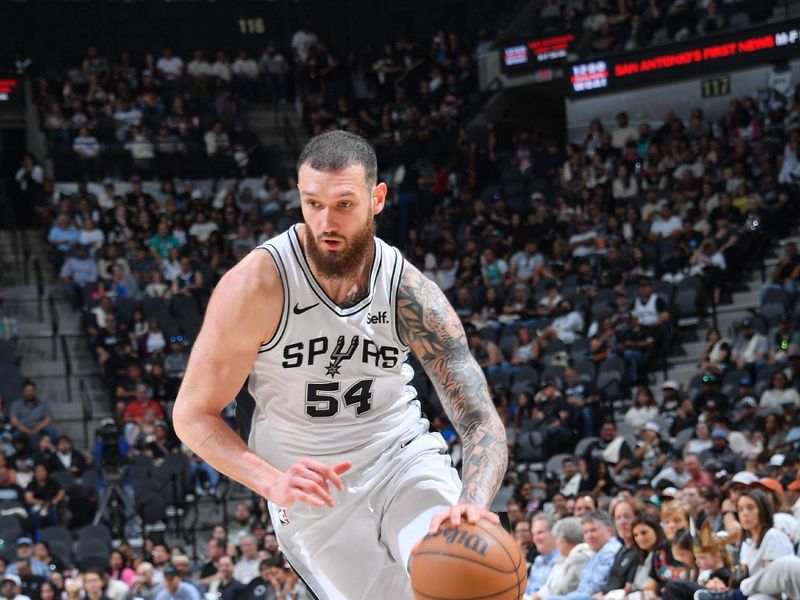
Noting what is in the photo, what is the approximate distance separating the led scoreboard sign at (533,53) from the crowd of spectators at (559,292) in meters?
1.35

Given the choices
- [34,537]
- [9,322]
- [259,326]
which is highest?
[259,326]

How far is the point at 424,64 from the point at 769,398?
13.3 meters

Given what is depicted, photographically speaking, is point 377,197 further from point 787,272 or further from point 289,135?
point 289,135

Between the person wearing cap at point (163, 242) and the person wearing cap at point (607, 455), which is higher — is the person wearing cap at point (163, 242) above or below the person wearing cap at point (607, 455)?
above

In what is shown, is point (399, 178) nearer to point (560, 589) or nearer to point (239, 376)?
point (560, 589)

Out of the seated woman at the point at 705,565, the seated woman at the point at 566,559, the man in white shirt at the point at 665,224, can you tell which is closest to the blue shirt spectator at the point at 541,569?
the seated woman at the point at 566,559

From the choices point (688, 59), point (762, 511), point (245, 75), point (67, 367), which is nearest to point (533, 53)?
point (688, 59)

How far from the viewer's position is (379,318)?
4.72 m

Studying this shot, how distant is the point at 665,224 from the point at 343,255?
13743mm

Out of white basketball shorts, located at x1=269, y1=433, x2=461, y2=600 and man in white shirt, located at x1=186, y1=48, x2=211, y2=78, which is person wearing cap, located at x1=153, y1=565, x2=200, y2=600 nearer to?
white basketball shorts, located at x1=269, y1=433, x2=461, y2=600

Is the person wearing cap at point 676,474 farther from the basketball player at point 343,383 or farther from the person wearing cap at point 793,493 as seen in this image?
the basketball player at point 343,383

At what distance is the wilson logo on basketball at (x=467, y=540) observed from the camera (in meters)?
4.01

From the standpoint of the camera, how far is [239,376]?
4520mm

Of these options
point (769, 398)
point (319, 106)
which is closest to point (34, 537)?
point (769, 398)
